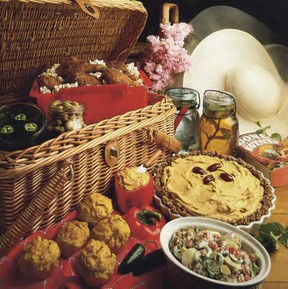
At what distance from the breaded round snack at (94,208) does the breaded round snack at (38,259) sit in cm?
16

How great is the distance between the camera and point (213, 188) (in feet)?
3.92

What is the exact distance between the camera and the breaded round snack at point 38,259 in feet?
2.97

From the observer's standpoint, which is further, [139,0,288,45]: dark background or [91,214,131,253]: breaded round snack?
[139,0,288,45]: dark background

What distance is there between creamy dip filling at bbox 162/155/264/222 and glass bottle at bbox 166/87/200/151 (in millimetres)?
226

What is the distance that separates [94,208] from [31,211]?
0.18 metres

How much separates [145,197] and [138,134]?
214 millimetres

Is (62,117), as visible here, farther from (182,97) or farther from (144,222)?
(182,97)

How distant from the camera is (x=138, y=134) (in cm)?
127

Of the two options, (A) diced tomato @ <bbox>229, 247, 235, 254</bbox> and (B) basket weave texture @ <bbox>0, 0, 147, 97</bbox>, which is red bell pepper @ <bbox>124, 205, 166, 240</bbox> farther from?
(B) basket weave texture @ <bbox>0, 0, 147, 97</bbox>

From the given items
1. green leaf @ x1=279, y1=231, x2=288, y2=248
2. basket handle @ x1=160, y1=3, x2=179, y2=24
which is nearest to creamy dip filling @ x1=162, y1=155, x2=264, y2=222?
green leaf @ x1=279, y1=231, x2=288, y2=248

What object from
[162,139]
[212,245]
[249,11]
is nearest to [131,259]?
[212,245]

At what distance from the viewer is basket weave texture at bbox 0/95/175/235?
96cm

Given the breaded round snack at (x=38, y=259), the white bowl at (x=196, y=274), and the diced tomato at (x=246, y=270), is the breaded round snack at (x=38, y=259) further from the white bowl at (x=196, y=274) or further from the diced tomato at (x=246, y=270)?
the diced tomato at (x=246, y=270)

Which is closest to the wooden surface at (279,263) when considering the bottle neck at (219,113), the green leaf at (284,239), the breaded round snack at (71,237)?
the green leaf at (284,239)
